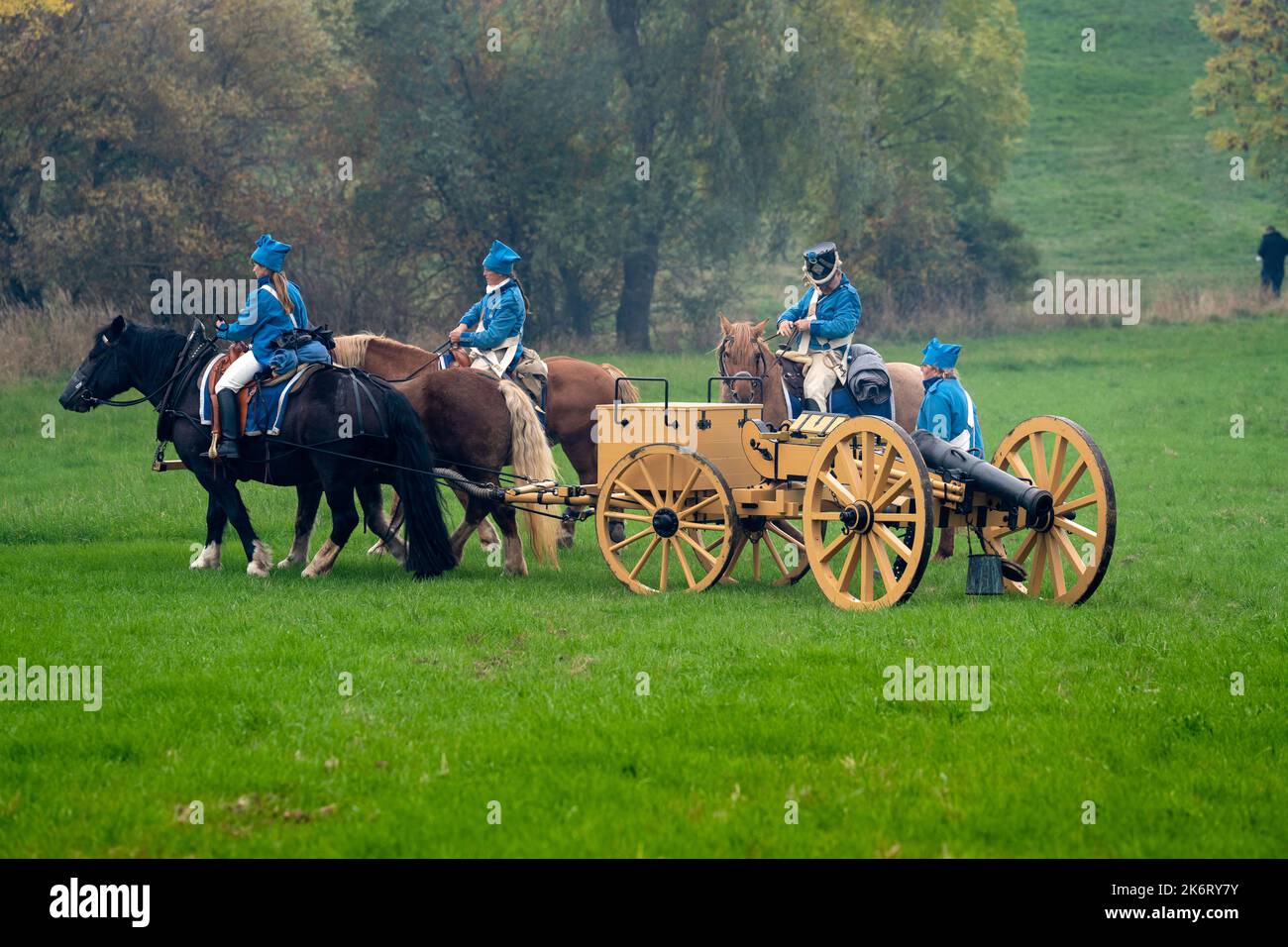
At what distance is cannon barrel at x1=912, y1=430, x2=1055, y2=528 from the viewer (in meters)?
10.2

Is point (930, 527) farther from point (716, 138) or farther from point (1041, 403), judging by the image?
point (716, 138)

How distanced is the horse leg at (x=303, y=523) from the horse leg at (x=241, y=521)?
324mm

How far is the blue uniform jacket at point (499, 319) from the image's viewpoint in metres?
13.4

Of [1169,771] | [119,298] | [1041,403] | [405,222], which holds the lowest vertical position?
[1169,771]

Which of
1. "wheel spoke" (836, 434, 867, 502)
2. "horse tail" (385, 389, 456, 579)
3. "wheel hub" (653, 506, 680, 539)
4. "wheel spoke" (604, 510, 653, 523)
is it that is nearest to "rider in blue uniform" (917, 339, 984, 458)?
"wheel spoke" (836, 434, 867, 502)

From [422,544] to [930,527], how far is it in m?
4.12

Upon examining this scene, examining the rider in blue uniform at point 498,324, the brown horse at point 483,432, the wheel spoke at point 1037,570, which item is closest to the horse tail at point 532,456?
the brown horse at point 483,432

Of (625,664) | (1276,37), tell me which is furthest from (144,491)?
(1276,37)

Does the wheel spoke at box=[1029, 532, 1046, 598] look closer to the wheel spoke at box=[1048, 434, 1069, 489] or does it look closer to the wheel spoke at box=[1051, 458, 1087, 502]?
the wheel spoke at box=[1051, 458, 1087, 502]

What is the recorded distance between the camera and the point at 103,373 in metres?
12.9

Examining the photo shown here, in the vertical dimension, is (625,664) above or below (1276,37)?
below

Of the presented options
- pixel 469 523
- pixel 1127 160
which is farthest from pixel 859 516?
pixel 1127 160

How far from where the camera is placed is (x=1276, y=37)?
3703 cm

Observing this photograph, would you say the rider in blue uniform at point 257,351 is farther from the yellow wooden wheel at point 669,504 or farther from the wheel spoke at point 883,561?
the wheel spoke at point 883,561
